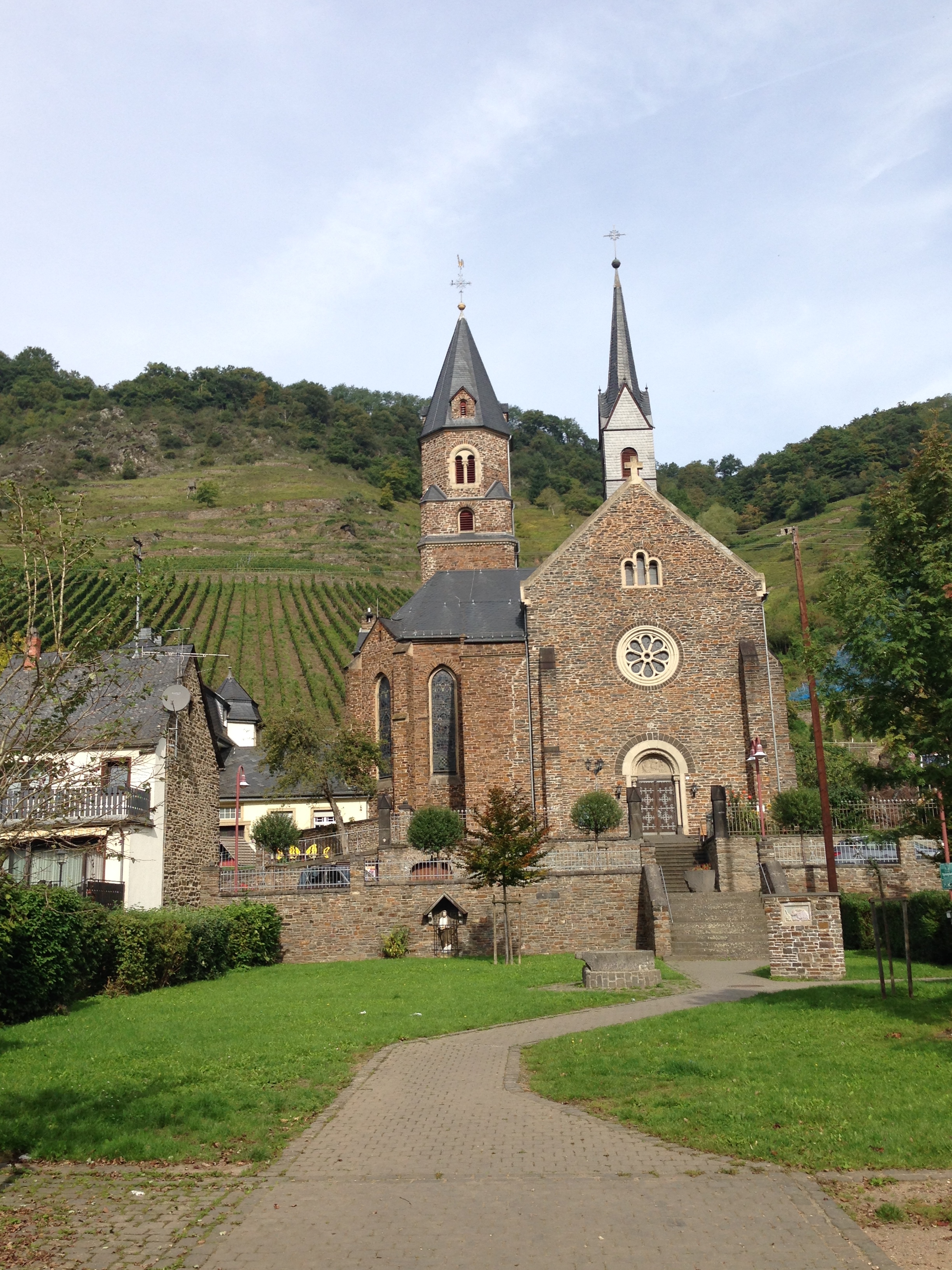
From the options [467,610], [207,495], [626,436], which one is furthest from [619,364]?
[207,495]

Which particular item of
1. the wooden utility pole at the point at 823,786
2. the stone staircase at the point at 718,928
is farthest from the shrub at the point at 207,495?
the wooden utility pole at the point at 823,786

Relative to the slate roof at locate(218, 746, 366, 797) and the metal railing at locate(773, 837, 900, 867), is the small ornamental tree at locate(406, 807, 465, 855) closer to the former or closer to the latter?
the metal railing at locate(773, 837, 900, 867)

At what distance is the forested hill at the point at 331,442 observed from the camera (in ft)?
418

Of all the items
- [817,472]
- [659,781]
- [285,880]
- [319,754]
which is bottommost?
[285,880]

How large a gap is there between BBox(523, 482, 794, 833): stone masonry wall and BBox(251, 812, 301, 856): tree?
859cm

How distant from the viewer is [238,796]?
40719 mm

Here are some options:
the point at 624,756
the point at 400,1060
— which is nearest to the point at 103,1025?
the point at 400,1060

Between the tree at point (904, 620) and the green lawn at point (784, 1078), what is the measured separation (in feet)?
11.0

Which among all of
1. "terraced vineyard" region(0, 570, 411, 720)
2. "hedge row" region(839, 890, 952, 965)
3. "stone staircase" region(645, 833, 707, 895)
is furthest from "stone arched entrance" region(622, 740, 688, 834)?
"terraced vineyard" region(0, 570, 411, 720)

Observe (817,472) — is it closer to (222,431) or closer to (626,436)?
A: (626,436)

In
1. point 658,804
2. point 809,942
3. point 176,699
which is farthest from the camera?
point 658,804

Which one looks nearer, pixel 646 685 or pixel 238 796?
pixel 646 685

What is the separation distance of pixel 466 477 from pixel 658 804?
69.5 feet

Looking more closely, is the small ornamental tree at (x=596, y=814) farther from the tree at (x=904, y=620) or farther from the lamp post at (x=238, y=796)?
the tree at (x=904, y=620)
